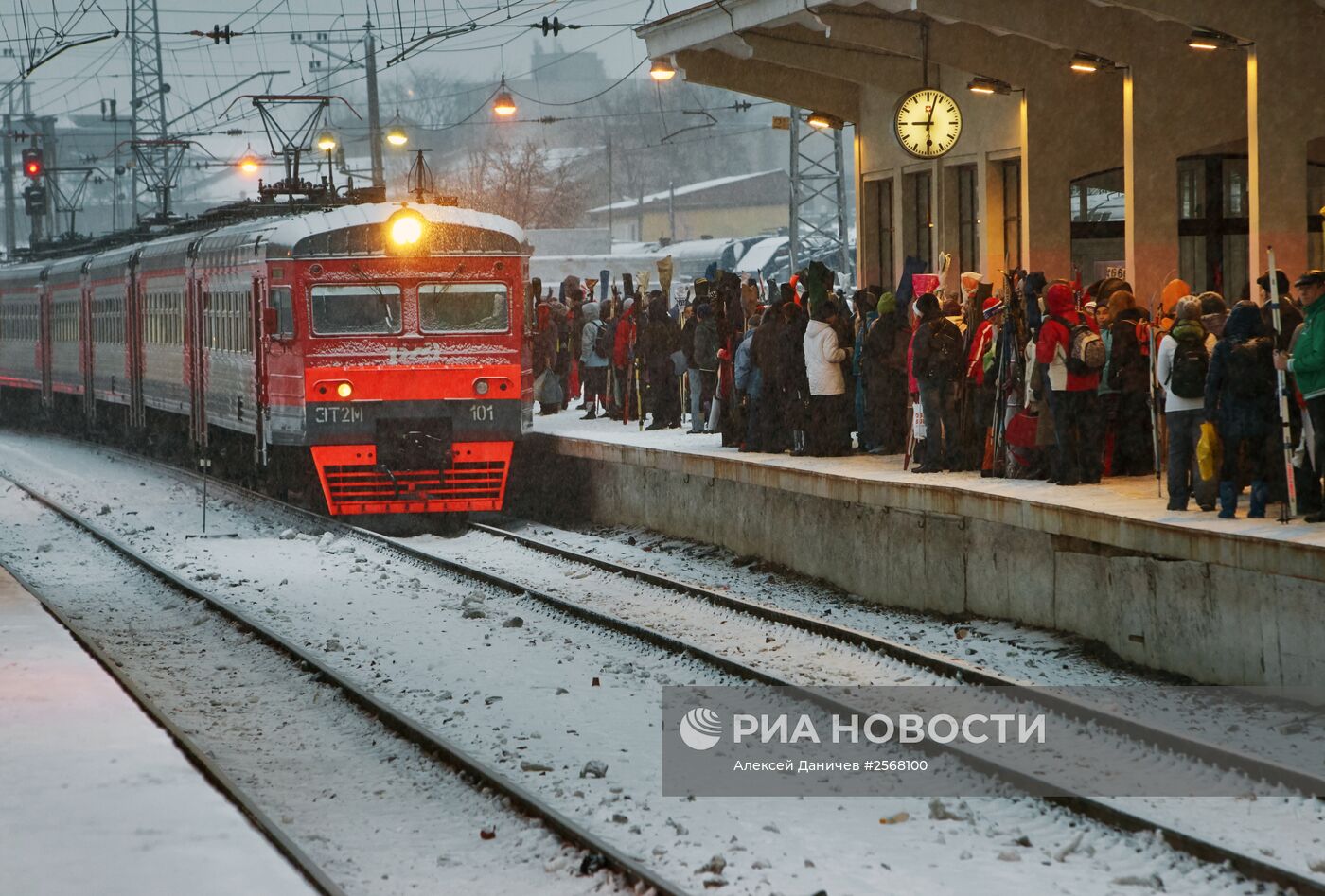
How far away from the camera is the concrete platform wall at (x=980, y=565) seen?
10.1 metres

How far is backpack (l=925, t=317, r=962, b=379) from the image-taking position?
14.1m

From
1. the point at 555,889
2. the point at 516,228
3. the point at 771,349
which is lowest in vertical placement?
the point at 555,889

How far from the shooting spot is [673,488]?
59.6ft

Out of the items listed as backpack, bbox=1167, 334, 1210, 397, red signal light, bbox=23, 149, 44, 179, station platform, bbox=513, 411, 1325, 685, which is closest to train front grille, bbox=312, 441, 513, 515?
station platform, bbox=513, 411, 1325, 685

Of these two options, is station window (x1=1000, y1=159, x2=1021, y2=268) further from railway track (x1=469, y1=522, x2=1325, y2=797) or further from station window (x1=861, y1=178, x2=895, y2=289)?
railway track (x1=469, y1=522, x2=1325, y2=797)

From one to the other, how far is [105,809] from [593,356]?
16418 millimetres

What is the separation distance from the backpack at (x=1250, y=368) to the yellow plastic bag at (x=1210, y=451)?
30 cm

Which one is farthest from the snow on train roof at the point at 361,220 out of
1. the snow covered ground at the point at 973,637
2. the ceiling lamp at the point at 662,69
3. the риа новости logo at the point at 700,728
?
the риа новости logo at the point at 700,728

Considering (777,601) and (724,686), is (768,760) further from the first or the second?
(777,601)

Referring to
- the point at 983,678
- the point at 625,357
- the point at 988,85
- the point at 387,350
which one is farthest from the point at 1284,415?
the point at 625,357

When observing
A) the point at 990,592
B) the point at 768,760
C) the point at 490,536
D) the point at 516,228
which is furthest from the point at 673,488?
the point at 768,760

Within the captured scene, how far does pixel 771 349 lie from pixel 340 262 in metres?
4.28

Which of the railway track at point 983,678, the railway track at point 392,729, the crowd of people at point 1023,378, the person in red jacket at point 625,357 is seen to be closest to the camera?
the railway track at point 392,729

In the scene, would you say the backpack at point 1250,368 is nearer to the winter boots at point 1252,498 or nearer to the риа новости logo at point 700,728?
the winter boots at point 1252,498
